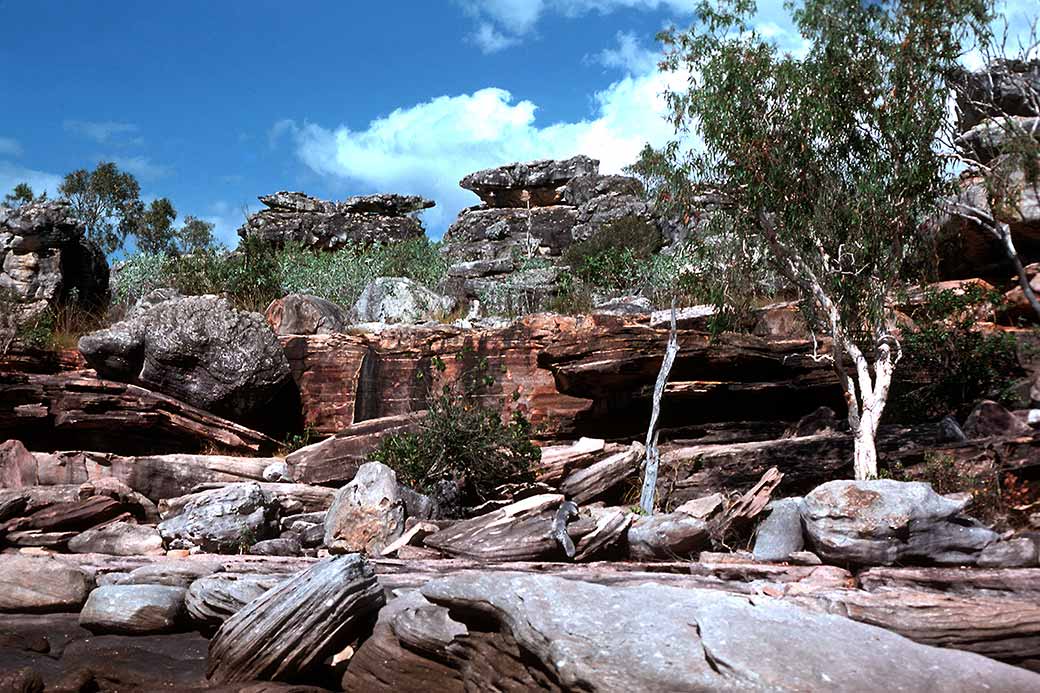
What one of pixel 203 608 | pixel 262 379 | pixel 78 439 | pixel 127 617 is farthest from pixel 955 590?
pixel 78 439

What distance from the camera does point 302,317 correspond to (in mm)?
16781

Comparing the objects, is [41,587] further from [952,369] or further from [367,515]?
[952,369]

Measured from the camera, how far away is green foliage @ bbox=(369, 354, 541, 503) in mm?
11859

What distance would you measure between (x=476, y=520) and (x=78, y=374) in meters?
8.30

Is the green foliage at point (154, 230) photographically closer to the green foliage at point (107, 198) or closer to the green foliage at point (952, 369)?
the green foliage at point (107, 198)

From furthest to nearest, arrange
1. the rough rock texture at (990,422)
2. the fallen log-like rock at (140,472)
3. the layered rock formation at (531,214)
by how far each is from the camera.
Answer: the layered rock formation at (531,214), the fallen log-like rock at (140,472), the rough rock texture at (990,422)

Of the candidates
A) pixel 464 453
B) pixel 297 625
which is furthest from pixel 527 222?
pixel 297 625

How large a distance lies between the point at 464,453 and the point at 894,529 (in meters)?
5.50

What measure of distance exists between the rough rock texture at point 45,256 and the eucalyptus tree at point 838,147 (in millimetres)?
13072

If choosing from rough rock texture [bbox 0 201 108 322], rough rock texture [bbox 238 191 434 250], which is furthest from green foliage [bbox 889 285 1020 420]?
rough rock texture [bbox 238 191 434 250]

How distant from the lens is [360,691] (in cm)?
604

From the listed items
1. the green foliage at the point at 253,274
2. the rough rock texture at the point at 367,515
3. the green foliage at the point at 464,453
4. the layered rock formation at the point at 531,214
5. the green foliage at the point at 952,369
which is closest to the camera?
the rough rock texture at the point at 367,515

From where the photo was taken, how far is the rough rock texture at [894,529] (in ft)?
27.4

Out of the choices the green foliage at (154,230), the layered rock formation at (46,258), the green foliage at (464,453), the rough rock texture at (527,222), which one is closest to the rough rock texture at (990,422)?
the green foliage at (464,453)
